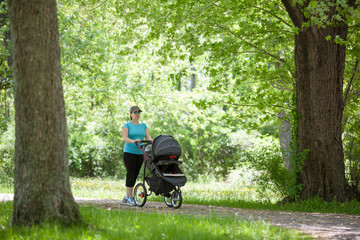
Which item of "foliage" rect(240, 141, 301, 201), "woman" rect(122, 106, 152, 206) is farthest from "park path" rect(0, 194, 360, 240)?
"foliage" rect(240, 141, 301, 201)

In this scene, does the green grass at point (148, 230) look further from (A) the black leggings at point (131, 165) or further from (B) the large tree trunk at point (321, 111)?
(B) the large tree trunk at point (321, 111)

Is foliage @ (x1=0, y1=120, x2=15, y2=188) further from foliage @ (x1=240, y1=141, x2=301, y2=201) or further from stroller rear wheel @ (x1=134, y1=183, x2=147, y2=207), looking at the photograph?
foliage @ (x1=240, y1=141, x2=301, y2=201)

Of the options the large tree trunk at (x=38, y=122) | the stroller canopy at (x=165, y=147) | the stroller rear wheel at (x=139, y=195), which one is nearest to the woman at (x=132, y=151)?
the stroller rear wheel at (x=139, y=195)

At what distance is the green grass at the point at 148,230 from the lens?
486 cm

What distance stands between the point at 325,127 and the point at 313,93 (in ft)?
2.77

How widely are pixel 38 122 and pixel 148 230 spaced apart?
187 cm

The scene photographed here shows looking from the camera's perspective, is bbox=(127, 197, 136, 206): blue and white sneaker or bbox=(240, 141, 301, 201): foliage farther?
bbox=(240, 141, 301, 201): foliage

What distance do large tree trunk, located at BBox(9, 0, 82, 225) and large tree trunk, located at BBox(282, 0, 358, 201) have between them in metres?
6.47

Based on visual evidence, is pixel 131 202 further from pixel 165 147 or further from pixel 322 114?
pixel 322 114

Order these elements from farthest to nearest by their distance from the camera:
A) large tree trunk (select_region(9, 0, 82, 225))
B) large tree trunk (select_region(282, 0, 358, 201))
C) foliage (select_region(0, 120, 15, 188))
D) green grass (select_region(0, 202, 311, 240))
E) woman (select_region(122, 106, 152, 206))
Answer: foliage (select_region(0, 120, 15, 188)), large tree trunk (select_region(282, 0, 358, 201)), woman (select_region(122, 106, 152, 206)), large tree trunk (select_region(9, 0, 82, 225)), green grass (select_region(0, 202, 311, 240))

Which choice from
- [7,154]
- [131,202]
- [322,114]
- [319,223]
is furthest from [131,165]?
[7,154]

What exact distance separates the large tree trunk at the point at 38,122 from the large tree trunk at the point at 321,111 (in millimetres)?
6467

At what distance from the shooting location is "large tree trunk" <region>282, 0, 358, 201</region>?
33.1ft

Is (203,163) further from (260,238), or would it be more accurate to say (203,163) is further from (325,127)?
(260,238)
